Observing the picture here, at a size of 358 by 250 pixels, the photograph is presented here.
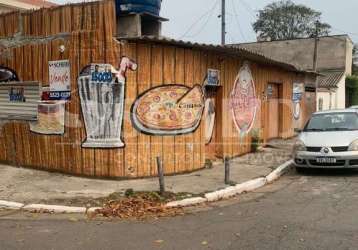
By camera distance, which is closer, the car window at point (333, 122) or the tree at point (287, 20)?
the car window at point (333, 122)

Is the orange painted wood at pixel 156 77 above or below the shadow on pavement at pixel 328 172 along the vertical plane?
above

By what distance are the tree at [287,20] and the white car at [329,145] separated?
163ft

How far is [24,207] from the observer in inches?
298

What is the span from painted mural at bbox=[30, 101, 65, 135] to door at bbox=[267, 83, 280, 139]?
28.8 feet

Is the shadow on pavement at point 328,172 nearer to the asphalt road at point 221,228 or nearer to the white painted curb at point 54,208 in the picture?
the asphalt road at point 221,228

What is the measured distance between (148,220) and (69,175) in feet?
12.1

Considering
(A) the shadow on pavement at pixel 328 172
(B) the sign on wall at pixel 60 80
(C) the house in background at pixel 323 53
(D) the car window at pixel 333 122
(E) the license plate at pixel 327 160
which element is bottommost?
(A) the shadow on pavement at pixel 328 172

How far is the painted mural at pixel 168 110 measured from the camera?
387 inches

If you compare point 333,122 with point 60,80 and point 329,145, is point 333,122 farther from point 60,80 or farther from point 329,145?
point 60,80

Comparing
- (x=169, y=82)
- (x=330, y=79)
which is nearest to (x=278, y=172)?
(x=169, y=82)

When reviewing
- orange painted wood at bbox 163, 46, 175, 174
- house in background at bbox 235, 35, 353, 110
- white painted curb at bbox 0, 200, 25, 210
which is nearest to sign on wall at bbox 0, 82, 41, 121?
orange painted wood at bbox 163, 46, 175, 174

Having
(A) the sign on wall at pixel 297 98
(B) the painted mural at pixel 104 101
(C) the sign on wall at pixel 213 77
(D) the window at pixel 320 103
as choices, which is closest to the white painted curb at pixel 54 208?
(B) the painted mural at pixel 104 101

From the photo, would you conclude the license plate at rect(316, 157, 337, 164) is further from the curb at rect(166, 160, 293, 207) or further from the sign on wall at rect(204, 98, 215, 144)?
the sign on wall at rect(204, 98, 215, 144)

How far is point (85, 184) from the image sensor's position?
30.1ft
